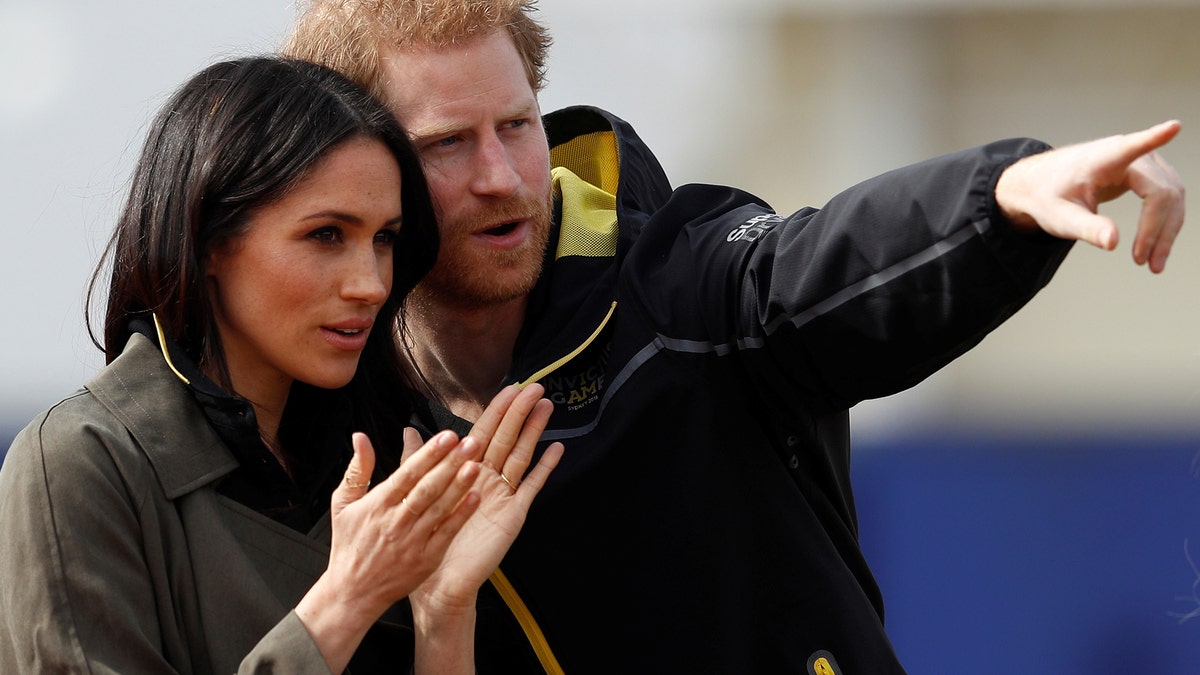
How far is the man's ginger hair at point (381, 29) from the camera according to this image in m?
2.70

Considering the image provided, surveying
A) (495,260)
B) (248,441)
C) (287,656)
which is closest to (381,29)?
(495,260)

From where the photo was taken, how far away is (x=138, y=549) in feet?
6.24

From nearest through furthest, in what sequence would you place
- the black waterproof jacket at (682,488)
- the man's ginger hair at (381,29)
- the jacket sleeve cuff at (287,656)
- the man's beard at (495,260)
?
1. the jacket sleeve cuff at (287,656)
2. the black waterproof jacket at (682,488)
3. the man's beard at (495,260)
4. the man's ginger hair at (381,29)

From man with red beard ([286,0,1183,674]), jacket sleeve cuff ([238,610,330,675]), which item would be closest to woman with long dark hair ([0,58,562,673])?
jacket sleeve cuff ([238,610,330,675])

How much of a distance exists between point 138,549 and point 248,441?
0.76 feet

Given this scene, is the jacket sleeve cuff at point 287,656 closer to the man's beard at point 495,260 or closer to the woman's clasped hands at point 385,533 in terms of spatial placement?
the woman's clasped hands at point 385,533

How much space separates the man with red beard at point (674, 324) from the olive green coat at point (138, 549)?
1.01 ft

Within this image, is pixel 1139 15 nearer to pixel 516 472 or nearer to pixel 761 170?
pixel 761 170

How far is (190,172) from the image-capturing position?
2086mm

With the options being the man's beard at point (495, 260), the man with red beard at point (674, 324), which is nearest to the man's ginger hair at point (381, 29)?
the man with red beard at point (674, 324)

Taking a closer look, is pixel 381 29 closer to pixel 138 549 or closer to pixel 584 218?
pixel 584 218

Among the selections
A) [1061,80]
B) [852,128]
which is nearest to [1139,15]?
[1061,80]

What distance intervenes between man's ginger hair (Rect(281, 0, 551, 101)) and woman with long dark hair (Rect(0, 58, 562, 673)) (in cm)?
35

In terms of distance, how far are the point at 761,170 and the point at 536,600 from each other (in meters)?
4.81
